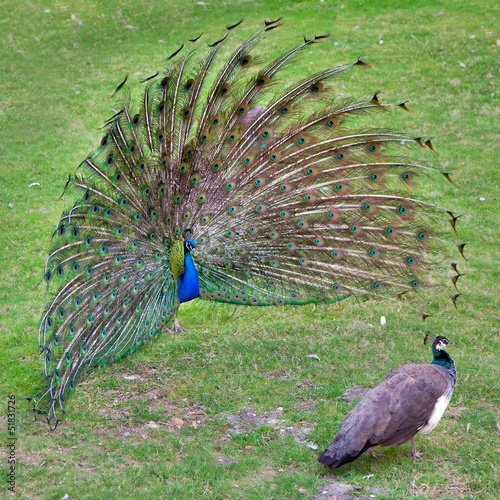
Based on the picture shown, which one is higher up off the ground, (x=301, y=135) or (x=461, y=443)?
(x=301, y=135)

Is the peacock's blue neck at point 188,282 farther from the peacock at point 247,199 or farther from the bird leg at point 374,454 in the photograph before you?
the bird leg at point 374,454

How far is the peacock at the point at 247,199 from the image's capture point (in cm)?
621

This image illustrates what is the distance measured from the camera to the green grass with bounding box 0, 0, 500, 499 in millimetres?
5164

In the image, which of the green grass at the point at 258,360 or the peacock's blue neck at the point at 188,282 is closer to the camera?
the green grass at the point at 258,360

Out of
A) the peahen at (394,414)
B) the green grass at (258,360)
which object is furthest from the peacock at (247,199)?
the peahen at (394,414)

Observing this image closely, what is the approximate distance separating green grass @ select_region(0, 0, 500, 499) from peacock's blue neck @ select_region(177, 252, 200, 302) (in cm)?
90


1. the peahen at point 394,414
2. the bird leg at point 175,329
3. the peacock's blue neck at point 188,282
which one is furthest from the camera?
the bird leg at point 175,329

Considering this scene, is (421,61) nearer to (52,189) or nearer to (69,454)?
(52,189)

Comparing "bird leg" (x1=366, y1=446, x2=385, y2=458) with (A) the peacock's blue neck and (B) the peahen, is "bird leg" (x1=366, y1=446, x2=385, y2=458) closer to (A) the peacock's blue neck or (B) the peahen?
(B) the peahen

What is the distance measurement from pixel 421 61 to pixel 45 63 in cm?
878

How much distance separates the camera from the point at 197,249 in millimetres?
6547

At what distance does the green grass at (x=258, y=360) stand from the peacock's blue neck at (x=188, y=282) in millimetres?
895

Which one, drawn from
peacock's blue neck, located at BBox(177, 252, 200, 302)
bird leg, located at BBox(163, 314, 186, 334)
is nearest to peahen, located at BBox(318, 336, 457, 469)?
peacock's blue neck, located at BBox(177, 252, 200, 302)

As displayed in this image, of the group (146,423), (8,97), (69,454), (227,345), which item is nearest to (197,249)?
(227,345)
